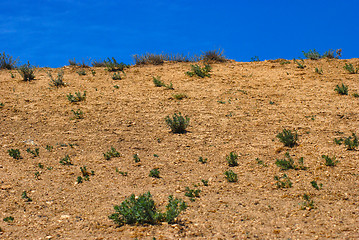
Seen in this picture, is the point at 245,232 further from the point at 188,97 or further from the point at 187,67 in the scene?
the point at 187,67

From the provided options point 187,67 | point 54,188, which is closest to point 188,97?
point 187,67

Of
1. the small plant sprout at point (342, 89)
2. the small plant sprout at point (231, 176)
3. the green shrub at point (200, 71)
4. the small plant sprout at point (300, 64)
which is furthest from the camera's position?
the small plant sprout at point (300, 64)

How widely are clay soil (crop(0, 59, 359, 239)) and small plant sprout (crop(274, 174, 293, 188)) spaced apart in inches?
4.0

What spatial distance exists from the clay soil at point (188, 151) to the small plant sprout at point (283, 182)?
10 cm

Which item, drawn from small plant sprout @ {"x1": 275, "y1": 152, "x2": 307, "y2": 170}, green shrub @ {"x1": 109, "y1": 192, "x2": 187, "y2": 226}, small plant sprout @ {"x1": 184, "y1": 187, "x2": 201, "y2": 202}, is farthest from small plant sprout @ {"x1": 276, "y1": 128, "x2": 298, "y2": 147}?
green shrub @ {"x1": 109, "y1": 192, "x2": 187, "y2": 226}

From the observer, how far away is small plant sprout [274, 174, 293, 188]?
21.1 feet

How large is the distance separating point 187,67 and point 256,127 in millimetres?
6309

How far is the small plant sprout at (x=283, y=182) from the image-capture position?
21.1 ft

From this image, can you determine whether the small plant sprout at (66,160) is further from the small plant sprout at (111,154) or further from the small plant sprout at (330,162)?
the small plant sprout at (330,162)

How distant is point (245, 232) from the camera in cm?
497

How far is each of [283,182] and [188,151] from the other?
96.1 inches

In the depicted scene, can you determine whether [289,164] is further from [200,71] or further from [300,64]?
[300,64]

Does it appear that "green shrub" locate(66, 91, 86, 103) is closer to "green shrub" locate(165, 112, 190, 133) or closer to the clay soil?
the clay soil

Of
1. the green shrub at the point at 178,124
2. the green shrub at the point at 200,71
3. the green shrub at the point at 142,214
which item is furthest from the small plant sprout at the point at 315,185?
the green shrub at the point at 200,71
